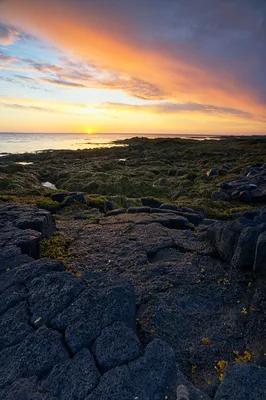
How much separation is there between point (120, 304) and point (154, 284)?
1.48 metres

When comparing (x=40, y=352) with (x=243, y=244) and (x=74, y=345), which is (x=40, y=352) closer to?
(x=74, y=345)

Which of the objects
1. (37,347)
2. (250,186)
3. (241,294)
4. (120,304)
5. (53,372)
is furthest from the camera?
(250,186)

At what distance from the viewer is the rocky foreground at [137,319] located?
147 inches

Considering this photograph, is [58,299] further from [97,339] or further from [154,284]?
[154,284]

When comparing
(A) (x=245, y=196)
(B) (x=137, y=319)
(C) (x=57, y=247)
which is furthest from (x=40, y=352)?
(A) (x=245, y=196)

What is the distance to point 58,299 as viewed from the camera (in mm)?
5109

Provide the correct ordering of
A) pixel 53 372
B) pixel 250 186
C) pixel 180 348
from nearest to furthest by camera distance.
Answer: pixel 53 372 → pixel 180 348 → pixel 250 186

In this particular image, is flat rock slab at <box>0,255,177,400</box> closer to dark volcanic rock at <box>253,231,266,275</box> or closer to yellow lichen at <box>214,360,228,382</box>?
yellow lichen at <box>214,360,228,382</box>

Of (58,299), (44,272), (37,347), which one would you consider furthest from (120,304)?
(44,272)

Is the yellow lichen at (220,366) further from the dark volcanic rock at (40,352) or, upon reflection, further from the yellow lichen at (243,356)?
the dark volcanic rock at (40,352)

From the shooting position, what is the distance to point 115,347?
4.18 meters

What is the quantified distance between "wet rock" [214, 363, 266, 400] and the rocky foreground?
13 millimetres

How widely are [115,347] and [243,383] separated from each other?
6.01ft

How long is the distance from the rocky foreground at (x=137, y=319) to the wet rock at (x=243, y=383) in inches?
0.5
